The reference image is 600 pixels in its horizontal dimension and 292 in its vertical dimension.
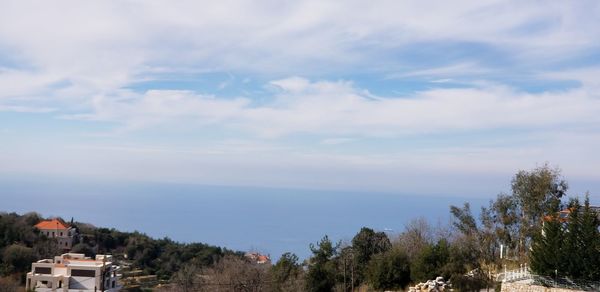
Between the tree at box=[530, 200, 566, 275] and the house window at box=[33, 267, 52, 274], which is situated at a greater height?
the tree at box=[530, 200, 566, 275]

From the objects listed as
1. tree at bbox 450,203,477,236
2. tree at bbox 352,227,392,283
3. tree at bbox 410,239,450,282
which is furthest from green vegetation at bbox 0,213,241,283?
tree at bbox 410,239,450,282

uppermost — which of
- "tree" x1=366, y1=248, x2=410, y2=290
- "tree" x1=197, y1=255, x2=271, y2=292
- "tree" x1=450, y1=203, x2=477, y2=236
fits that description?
"tree" x1=450, y1=203, x2=477, y2=236

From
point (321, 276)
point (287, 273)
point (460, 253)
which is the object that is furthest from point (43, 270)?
point (460, 253)

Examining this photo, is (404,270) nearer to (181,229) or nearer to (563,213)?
(563,213)

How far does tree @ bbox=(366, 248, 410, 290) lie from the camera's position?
18625mm

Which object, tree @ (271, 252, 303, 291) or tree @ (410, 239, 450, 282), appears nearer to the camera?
tree @ (410, 239, 450, 282)

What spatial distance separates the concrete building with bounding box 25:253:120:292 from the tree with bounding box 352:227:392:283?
540 inches

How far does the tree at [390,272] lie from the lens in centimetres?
1862

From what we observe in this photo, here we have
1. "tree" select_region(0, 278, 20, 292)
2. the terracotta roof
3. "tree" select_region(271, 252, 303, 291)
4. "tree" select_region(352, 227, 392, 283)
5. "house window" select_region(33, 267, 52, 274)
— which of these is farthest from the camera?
the terracotta roof

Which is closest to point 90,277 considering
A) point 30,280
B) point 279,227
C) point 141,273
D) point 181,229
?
point 30,280

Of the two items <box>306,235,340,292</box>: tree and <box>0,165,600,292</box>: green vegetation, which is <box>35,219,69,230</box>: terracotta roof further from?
<box>306,235,340,292</box>: tree

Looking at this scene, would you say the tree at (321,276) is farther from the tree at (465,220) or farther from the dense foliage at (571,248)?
the dense foliage at (571,248)

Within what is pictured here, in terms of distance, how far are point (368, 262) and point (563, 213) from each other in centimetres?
737

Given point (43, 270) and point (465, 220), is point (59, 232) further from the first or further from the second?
point (465, 220)
